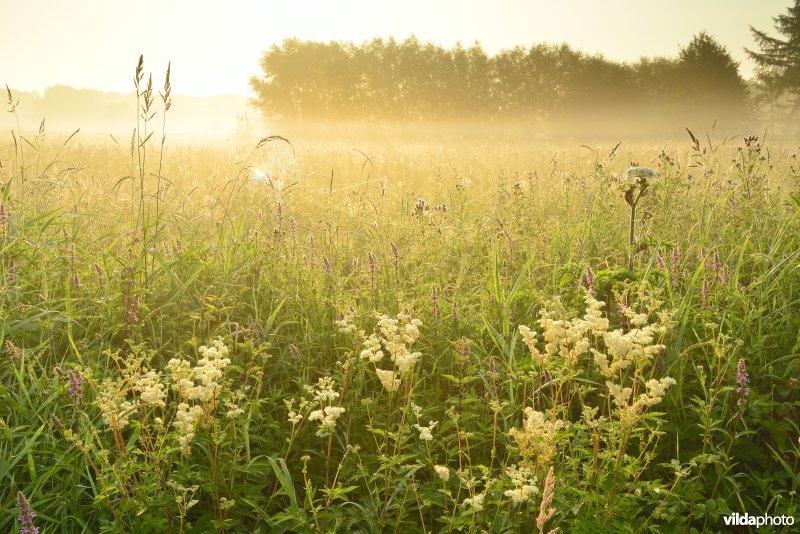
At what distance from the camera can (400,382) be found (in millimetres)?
1932

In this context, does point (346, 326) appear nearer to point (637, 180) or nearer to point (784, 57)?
point (637, 180)

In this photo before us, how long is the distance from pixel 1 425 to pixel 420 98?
4151cm

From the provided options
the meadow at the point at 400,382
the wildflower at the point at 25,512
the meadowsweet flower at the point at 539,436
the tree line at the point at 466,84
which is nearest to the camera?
the wildflower at the point at 25,512

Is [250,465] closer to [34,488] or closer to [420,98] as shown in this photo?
[34,488]

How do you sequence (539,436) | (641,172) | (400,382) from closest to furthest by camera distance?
(539,436)
(400,382)
(641,172)

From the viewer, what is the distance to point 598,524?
63.5 inches

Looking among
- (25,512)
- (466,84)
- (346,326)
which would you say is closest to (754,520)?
(346,326)

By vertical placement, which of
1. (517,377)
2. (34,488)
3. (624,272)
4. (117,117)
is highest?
(117,117)

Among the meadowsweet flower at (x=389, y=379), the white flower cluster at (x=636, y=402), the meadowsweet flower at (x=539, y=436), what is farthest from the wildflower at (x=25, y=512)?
the white flower cluster at (x=636, y=402)

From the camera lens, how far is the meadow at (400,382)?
5.61 ft

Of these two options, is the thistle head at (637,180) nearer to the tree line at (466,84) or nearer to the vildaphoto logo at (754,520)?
the vildaphoto logo at (754,520)

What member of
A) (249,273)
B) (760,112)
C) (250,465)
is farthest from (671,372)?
(760,112)

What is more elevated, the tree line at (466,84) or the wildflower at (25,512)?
the tree line at (466,84)

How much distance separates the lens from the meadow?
1.71m
